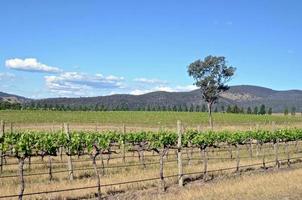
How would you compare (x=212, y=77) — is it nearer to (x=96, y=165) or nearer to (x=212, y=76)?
(x=212, y=76)

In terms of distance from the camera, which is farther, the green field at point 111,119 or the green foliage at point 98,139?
the green field at point 111,119

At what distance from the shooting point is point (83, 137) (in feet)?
58.9

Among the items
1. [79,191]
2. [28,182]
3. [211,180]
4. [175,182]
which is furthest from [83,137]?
[211,180]

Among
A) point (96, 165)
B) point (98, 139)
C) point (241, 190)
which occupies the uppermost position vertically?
point (98, 139)

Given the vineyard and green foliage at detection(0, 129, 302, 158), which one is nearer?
green foliage at detection(0, 129, 302, 158)

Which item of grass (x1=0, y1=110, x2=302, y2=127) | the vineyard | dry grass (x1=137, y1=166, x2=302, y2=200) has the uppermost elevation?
grass (x1=0, y1=110, x2=302, y2=127)

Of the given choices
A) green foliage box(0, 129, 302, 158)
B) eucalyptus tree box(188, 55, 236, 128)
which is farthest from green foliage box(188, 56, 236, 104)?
green foliage box(0, 129, 302, 158)

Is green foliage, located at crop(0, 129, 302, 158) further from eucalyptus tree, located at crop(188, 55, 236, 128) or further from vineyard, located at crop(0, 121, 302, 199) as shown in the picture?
eucalyptus tree, located at crop(188, 55, 236, 128)

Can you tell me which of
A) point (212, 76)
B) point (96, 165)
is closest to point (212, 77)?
point (212, 76)

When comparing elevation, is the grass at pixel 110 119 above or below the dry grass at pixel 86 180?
above

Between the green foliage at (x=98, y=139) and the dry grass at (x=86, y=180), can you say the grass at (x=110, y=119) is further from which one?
the dry grass at (x=86, y=180)

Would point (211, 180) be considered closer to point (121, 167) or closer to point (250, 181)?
point (250, 181)

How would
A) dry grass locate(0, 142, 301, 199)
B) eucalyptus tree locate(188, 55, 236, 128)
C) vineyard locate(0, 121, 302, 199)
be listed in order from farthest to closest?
eucalyptus tree locate(188, 55, 236, 128) → dry grass locate(0, 142, 301, 199) → vineyard locate(0, 121, 302, 199)

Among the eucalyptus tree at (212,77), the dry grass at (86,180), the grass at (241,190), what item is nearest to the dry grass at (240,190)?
the grass at (241,190)
